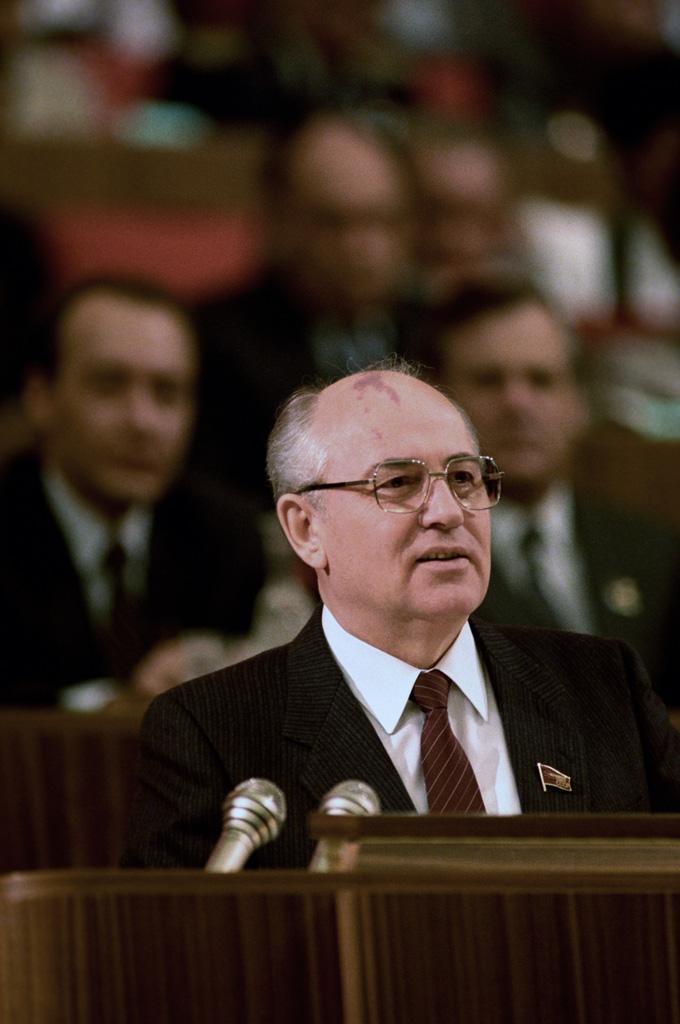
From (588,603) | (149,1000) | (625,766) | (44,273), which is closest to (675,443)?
(44,273)

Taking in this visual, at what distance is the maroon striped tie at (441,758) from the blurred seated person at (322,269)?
1368 millimetres

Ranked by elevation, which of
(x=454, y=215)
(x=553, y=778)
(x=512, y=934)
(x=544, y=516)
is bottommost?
(x=512, y=934)

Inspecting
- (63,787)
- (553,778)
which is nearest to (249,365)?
(63,787)

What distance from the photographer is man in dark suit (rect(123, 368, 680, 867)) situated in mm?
1015

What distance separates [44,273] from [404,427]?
2220 mm

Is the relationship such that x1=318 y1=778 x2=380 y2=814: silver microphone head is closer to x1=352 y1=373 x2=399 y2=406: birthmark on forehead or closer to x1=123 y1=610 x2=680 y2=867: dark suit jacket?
x1=123 y1=610 x2=680 y2=867: dark suit jacket

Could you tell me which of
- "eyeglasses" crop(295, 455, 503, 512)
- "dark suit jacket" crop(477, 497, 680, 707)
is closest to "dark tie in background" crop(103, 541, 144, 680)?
"dark suit jacket" crop(477, 497, 680, 707)

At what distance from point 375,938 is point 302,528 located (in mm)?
281

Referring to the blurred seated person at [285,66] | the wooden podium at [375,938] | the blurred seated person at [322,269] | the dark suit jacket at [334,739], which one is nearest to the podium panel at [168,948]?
the wooden podium at [375,938]

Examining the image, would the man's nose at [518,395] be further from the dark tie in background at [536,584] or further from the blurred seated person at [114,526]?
the blurred seated person at [114,526]

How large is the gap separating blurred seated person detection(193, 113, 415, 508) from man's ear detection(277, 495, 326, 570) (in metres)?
1.30

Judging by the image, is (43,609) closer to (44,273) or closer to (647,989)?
(647,989)

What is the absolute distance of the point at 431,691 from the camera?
1.03 m

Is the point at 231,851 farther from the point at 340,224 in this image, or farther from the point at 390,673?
the point at 340,224
